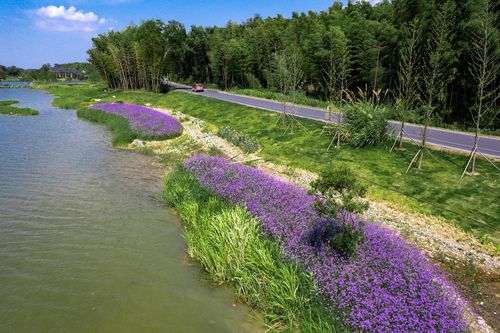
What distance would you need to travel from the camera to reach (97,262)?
38.0ft

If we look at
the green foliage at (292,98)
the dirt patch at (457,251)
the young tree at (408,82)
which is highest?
the young tree at (408,82)

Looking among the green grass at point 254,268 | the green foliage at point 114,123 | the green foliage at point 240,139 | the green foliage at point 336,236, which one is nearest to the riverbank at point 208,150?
the green foliage at point 240,139

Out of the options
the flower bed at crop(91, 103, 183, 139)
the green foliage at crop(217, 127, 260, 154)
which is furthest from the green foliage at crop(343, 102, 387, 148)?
the flower bed at crop(91, 103, 183, 139)

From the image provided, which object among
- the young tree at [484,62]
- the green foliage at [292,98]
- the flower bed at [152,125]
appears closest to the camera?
the young tree at [484,62]

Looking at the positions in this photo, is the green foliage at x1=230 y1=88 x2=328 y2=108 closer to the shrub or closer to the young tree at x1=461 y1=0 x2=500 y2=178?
the young tree at x1=461 y1=0 x2=500 y2=178

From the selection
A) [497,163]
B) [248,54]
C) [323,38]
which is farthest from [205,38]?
[497,163]

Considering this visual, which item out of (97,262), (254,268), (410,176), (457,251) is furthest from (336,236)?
(410,176)

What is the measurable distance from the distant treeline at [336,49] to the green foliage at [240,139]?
792cm

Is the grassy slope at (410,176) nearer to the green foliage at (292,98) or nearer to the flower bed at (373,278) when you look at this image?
the flower bed at (373,278)

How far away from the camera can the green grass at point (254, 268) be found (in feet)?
26.7

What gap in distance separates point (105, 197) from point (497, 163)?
70.7 feet

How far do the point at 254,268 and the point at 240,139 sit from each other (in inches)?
766

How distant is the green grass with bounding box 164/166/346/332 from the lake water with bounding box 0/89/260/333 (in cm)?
52

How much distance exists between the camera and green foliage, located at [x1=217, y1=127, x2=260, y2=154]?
26.2 m
